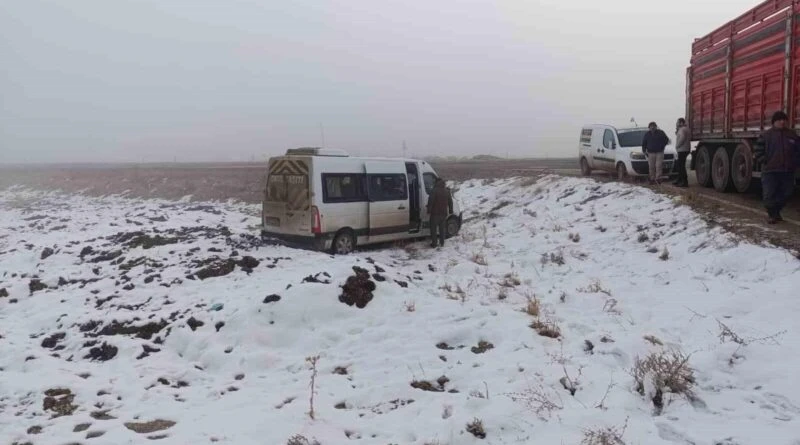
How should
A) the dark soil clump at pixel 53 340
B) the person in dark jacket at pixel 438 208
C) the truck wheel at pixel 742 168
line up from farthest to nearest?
the person in dark jacket at pixel 438 208, the truck wheel at pixel 742 168, the dark soil clump at pixel 53 340

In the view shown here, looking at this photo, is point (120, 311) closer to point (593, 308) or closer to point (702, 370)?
point (593, 308)

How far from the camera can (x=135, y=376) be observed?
6.11m

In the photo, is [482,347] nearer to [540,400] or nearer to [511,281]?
[540,400]

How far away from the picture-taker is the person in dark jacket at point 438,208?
13.5m

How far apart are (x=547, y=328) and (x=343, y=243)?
22.0 feet

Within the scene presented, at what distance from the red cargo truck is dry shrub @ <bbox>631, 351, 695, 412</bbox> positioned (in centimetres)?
686

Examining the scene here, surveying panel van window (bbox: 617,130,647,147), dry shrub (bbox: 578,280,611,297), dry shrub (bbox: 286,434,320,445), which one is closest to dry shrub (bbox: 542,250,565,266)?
dry shrub (bbox: 578,280,611,297)

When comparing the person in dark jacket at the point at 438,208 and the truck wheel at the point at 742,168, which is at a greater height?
the truck wheel at the point at 742,168

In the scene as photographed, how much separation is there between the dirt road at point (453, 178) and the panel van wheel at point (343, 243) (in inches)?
288

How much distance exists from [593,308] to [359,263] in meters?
3.76

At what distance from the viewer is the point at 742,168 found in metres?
11.9

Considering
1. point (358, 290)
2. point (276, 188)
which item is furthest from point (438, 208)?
point (358, 290)

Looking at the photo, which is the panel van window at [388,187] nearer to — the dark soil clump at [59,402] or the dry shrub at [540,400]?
the dark soil clump at [59,402]

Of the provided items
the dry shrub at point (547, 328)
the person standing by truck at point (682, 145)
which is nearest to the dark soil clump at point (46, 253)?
the dry shrub at point (547, 328)
